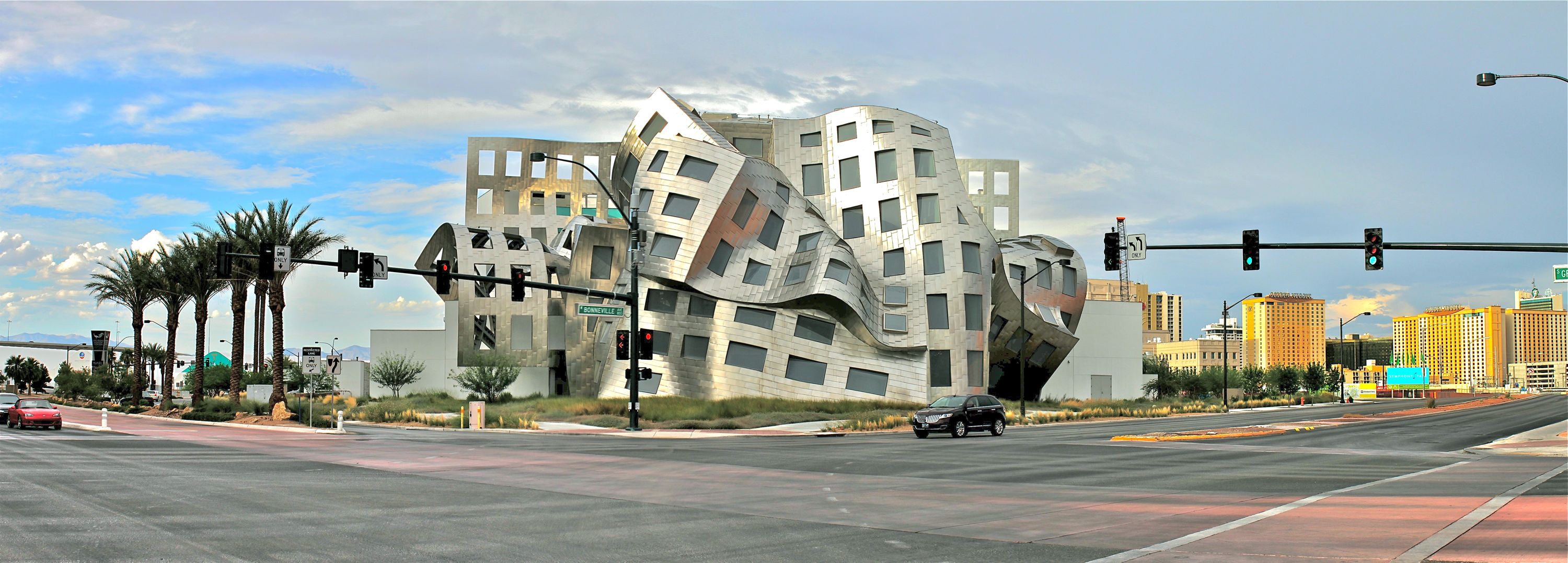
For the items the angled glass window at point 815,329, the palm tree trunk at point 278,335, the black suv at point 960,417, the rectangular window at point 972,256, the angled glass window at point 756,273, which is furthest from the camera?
the rectangular window at point 972,256

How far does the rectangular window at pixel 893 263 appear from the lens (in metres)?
59.9

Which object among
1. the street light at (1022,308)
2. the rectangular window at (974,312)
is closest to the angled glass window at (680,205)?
the rectangular window at (974,312)

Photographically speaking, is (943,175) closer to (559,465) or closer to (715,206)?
(715,206)

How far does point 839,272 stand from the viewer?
5525cm

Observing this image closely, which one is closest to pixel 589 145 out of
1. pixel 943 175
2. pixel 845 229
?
pixel 845 229

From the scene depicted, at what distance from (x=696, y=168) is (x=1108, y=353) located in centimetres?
4554

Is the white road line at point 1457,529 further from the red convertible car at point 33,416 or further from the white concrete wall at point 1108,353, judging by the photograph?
the white concrete wall at point 1108,353

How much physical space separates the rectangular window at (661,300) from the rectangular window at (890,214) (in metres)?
12.9

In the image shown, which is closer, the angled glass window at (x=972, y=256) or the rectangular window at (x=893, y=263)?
the angled glass window at (x=972, y=256)

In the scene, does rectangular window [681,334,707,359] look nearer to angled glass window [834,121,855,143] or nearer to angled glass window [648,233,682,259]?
angled glass window [648,233,682,259]

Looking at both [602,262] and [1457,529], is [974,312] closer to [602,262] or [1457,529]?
[602,262]

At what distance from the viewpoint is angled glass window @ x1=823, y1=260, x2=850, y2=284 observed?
54.7 meters

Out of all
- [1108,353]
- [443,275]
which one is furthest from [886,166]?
[1108,353]

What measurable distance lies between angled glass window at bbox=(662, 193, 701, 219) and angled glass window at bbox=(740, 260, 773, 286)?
414 cm
